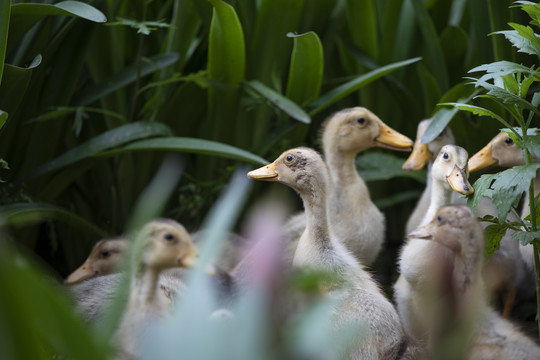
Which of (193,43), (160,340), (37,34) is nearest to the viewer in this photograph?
(160,340)

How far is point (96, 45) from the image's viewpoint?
3648 mm

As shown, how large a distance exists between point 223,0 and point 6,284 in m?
2.68

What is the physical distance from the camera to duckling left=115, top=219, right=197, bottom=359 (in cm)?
229

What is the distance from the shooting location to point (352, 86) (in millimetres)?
3445

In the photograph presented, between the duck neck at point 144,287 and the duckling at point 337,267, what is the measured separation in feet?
1.58

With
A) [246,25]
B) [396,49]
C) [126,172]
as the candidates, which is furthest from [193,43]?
[396,49]

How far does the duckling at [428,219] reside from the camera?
8.93ft

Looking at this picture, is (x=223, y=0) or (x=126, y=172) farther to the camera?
(x=126, y=172)

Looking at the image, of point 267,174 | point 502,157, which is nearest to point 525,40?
point 502,157

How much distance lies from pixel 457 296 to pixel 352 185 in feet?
3.04

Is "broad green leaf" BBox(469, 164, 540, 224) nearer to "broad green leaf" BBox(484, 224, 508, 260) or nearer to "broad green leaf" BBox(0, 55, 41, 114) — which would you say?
"broad green leaf" BBox(484, 224, 508, 260)

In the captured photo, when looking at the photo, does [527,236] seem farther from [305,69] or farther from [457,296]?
[305,69]

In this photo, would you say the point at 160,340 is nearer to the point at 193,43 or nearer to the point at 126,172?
the point at 126,172

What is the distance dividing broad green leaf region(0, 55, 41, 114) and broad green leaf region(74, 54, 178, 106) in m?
0.43
